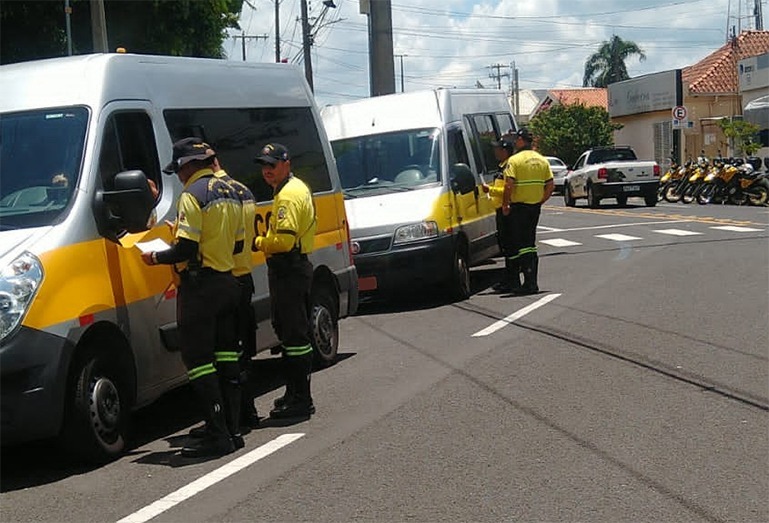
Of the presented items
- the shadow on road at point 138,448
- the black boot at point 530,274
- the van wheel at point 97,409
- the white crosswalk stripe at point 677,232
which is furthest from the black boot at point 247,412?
the white crosswalk stripe at point 677,232

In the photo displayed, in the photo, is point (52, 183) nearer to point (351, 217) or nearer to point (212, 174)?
point (212, 174)

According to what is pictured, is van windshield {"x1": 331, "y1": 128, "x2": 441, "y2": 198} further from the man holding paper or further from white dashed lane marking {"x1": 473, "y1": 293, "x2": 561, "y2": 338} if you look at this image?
the man holding paper

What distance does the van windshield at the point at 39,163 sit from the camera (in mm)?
6543

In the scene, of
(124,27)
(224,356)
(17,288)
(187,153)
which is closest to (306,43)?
(124,27)

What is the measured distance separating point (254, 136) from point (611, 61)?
77.7m

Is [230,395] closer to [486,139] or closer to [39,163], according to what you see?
[39,163]

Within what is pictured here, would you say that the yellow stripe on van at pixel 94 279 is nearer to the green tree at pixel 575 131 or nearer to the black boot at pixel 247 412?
the black boot at pixel 247 412

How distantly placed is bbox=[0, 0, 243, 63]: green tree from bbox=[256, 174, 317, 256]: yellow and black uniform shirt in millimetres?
13548

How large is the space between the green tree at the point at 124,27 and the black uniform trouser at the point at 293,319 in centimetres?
1359

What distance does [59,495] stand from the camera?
6.02m

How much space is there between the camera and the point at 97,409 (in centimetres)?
649

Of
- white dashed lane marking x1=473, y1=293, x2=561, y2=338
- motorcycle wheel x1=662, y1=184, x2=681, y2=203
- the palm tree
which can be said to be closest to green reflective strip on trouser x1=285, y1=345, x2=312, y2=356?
white dashed lane marking x1=473, y1=293, x2=561, y2=338

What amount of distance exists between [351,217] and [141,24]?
9702mm

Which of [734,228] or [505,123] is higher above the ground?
[505,123]
